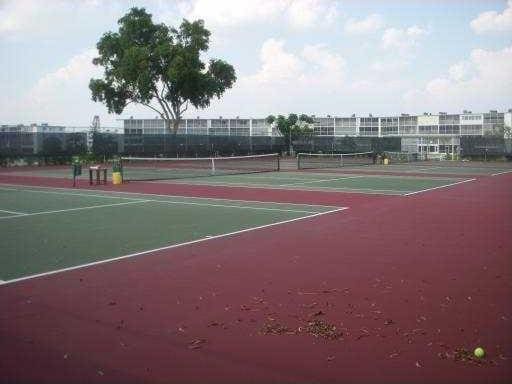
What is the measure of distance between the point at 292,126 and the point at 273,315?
56.5 m

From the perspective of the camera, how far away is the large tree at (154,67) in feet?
135

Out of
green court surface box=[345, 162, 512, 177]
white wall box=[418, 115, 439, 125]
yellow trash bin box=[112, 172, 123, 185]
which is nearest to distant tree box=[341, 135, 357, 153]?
green court surface box=[345, 162, 512, 177]

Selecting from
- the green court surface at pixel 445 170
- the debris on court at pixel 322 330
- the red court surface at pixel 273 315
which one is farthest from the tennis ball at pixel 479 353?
the green court surface at pixel 445 170

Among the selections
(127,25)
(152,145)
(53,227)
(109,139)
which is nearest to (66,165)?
(109,139)

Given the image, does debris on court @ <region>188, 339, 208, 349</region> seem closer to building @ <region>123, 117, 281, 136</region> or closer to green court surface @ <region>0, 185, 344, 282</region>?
green court surface @ <region>0, 185, 344, 282</region>

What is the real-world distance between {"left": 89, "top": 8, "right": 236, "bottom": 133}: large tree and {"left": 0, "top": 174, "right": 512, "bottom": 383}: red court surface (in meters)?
34.5

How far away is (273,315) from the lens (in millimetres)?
5090

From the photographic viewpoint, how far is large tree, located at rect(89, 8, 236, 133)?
41.1m

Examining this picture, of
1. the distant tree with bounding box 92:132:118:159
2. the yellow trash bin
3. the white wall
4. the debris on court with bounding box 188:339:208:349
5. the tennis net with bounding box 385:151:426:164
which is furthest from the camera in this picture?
the white wall

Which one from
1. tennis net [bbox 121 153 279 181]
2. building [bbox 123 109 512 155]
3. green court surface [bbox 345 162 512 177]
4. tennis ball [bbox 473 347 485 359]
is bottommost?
tennis ball [bbox 473 347 485 359]

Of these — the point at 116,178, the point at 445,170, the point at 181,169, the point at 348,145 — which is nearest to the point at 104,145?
the point at 181,169

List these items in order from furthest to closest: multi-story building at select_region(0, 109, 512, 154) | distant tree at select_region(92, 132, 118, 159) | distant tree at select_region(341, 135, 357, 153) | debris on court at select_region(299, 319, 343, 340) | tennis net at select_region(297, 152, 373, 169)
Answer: multi-story building at select_region(0, 109, 512, 154) → distant tree at select_region(341, 135, 357, 153) → distant tree at select_region(92, 132, 118, 159) → tennis net at select_region(297, 152, 373, 169) → debris on court at select_region(299, 319, 343, 340)

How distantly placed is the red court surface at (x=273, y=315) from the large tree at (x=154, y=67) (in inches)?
1358

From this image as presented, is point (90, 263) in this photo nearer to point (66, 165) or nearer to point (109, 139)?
point (66, 165)
